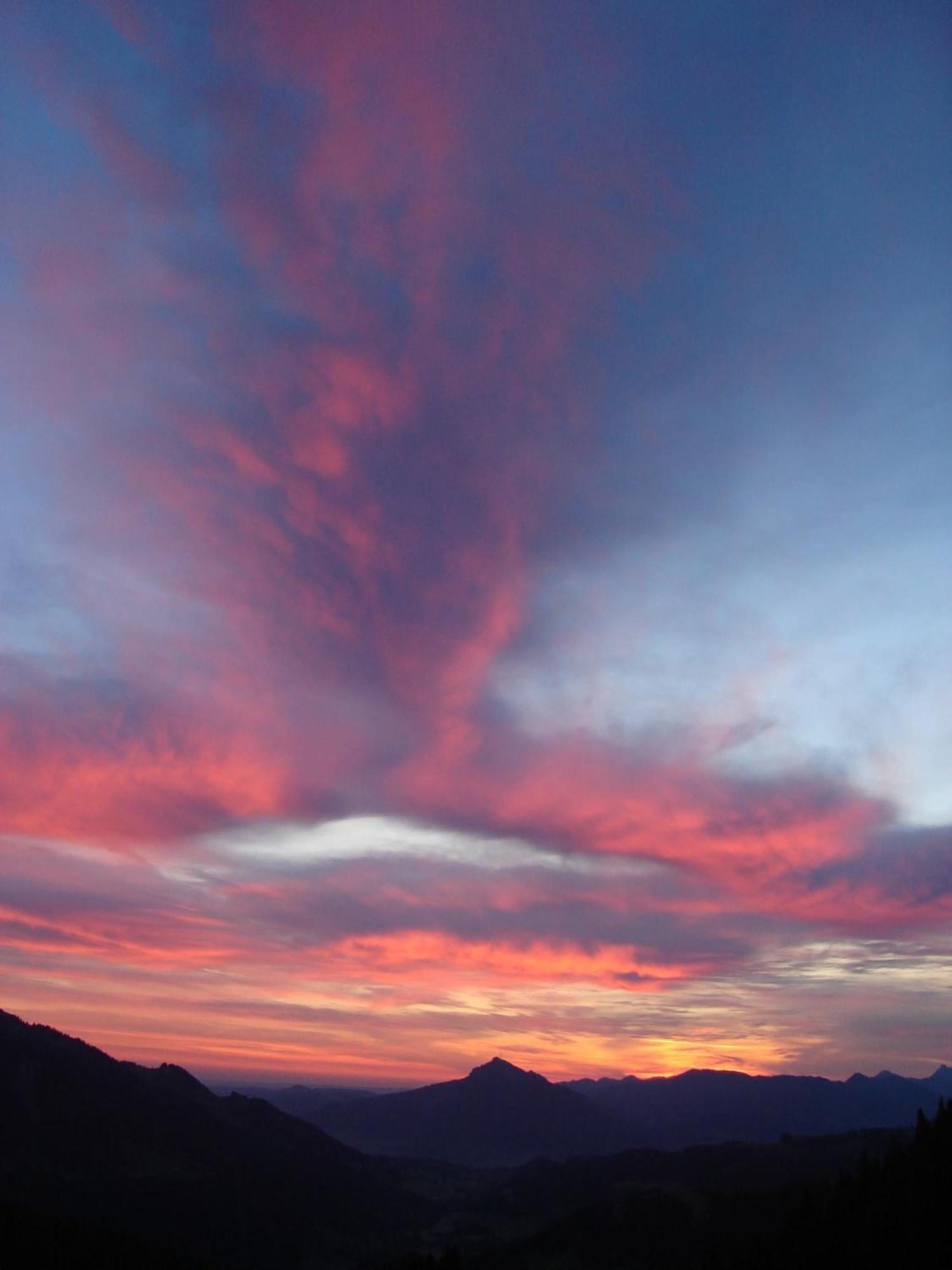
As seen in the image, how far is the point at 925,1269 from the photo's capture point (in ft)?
570

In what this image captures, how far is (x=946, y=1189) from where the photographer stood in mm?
198625

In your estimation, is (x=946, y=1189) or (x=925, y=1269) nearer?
(x=925, y=1269)

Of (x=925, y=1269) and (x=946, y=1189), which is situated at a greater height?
(x=946, y=1189)

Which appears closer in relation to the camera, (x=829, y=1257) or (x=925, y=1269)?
(x=925, y=1269)

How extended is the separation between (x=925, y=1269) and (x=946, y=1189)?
3027 centimetres

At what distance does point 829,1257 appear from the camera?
7721 inches

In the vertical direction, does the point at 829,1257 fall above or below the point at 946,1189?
below

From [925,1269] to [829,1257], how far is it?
27814mm

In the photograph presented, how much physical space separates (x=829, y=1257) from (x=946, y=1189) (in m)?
30.2
